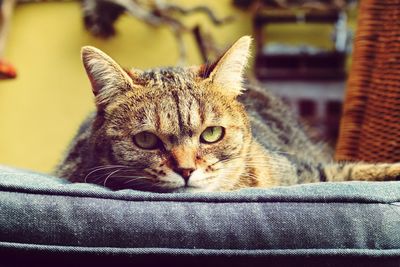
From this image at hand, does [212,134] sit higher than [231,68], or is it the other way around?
[231,68]

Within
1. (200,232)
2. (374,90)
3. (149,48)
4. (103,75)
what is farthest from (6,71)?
(149,48)

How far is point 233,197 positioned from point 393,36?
0.98m

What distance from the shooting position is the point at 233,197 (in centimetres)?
99

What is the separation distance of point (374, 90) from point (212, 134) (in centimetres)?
75

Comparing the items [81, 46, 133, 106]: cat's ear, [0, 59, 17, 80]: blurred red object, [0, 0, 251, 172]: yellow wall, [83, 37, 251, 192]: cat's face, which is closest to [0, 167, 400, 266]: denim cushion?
[83, 37, 251, 192]: cat's face

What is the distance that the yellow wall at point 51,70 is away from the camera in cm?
303

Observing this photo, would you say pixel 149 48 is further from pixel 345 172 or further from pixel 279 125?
pixel 345 172

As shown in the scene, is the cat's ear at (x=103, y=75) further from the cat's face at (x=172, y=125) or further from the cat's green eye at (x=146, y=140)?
the cat's green eye at (x=146, y=140)

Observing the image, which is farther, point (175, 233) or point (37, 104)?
point (37, 104)

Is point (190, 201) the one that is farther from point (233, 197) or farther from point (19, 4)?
point (19, 4)

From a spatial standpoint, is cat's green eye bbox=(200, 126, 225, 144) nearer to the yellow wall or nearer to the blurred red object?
the blurred red object

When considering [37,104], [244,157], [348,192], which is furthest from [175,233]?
[37,104]

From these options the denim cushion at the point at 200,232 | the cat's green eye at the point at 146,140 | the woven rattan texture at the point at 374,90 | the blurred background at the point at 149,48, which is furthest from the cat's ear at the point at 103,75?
the blurred background at the point at 149,48

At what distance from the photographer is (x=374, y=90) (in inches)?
69.4
